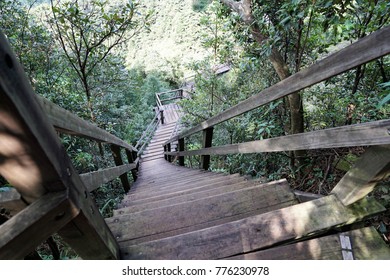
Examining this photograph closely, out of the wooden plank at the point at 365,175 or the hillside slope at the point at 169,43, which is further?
the hillside slope at the point at 169,43

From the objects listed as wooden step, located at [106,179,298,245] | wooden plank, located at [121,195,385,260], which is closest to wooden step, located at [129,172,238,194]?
wooden step, located at [106,179,298,245]

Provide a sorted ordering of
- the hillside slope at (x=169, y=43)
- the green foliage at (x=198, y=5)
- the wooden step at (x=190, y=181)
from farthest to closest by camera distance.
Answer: the green foliage at (x=198, y=5) → the hillside slope at (x=169, y=43) → the wooden step at (x=190, y=181)

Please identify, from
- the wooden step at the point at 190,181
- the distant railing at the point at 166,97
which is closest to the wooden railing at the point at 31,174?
the wooden step at the point at 190,181

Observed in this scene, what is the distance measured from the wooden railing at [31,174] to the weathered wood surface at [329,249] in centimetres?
77

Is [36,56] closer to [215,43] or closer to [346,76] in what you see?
[215,43]

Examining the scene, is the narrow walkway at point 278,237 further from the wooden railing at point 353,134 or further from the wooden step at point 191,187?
the wooden step at point 191,187

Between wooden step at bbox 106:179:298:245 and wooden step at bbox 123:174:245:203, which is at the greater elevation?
wooden step at bbox 106:179:298:245

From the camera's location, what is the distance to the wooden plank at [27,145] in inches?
22.9

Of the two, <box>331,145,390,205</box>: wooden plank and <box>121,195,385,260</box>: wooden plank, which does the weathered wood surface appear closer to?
<box>121,195,385,260</box>: wooden plank

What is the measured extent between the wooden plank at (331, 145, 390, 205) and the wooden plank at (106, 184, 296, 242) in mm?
432

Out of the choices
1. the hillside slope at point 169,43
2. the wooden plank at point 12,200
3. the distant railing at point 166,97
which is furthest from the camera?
the hillside slope at point 169,43

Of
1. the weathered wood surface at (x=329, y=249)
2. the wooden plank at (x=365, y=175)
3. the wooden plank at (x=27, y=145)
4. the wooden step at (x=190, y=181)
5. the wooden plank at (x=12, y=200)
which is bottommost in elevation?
the wooden step at (x=190, y=181)

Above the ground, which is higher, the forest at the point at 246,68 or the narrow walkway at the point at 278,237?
the forest at the point at 246,68

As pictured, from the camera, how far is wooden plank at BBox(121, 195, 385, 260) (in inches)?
46.4
